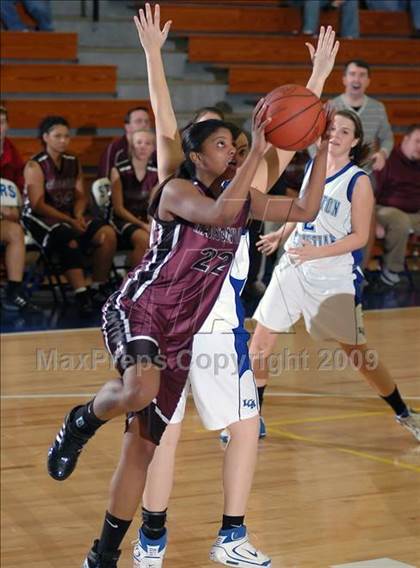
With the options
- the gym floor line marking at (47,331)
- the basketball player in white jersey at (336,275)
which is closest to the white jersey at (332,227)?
the basketball player in white jersey at (336,275)

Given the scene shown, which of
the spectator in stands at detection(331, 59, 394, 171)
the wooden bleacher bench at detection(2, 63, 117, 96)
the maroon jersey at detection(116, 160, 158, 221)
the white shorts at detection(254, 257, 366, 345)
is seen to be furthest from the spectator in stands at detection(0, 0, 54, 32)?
the white shorts at detection(254, 257, 366, 345)

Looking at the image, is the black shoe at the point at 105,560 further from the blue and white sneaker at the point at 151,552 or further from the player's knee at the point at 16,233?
the player's knee at the point at 16,233

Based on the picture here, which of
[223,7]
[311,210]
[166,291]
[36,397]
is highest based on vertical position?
[223,7]

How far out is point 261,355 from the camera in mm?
5859

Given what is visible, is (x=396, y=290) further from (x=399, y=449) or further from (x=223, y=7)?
(x=399, y=449)

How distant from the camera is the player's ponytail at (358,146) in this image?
5.42 m

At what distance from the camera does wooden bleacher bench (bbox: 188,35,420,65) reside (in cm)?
619

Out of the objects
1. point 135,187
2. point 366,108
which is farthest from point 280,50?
point 366,108

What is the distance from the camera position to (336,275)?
18.9 ft

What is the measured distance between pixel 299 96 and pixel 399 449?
109 inches

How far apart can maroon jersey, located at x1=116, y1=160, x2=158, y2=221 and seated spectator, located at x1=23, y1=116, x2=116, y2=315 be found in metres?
0.32

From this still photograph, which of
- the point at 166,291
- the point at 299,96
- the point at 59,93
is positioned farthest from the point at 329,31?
the point at 59,93

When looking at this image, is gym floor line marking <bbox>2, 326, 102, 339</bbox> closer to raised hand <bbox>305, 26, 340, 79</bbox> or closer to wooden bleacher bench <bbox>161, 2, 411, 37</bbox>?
wooden bleacher bench <bbox>161, 2, 411, 37</bbox>

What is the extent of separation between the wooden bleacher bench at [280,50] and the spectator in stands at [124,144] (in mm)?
701
